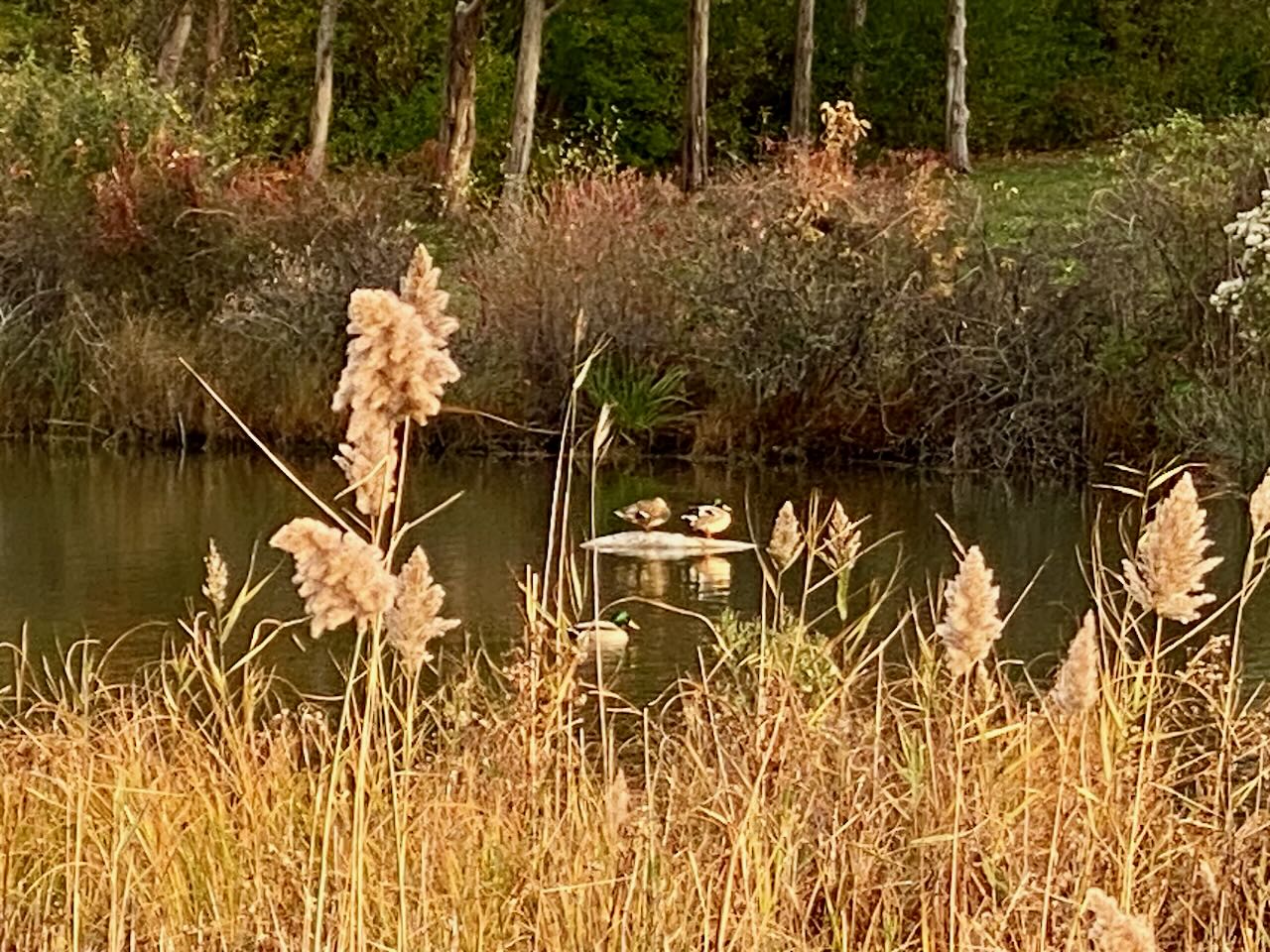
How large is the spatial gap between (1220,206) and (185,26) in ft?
59.8

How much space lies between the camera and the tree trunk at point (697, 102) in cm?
2817

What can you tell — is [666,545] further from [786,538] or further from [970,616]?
[970,616]

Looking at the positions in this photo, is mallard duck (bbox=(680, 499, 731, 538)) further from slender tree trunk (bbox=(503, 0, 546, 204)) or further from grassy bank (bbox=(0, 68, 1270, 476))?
slender tree trunk (bbox=(503, 0, 546, 204))

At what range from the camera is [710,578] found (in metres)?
13.2

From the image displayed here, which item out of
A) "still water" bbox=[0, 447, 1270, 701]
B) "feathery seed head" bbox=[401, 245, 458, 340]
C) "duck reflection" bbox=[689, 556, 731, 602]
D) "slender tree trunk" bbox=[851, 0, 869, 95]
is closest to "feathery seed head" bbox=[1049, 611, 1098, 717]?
"feathery seed head" bbox=[401, 245, 458, 340]

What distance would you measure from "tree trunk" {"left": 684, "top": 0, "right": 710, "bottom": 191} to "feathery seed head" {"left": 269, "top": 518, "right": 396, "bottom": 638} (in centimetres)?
2564

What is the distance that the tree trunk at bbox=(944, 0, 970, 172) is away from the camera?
30.0 metres

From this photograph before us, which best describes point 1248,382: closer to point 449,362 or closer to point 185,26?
point 449,362

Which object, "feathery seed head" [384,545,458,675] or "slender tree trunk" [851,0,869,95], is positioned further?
"slender tree trunk" [851,0,869,95]

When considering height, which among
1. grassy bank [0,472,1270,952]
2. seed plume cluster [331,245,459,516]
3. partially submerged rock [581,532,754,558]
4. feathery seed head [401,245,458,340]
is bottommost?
partially submerged rock [581,532,754,558]

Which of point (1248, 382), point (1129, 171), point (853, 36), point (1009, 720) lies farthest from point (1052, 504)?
point (853, 36)

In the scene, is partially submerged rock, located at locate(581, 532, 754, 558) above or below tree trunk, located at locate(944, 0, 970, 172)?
below

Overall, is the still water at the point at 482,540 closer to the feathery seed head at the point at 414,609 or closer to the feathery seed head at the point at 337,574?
the feathery seed head at the point at 414,609

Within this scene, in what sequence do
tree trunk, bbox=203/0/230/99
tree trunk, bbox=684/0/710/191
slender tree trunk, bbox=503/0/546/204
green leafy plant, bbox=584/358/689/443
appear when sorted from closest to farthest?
green leafy plant, bbox=584/358/689/443 < slender tree trunk, bbox=503/0/546/204 < tree trunk, bbox=684/0/710/191 < tree trunk, bbox=203/0/230/99
